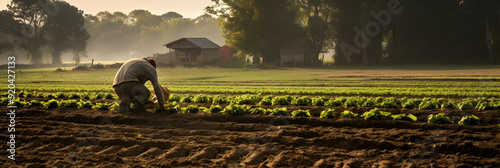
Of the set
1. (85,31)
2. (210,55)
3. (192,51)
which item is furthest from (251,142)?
(85,31)

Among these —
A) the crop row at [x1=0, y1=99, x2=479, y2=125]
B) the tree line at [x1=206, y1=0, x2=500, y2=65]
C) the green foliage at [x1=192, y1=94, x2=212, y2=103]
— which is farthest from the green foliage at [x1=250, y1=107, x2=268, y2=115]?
the tree line at [x1=206, y1=0, x2=500, y2=65]

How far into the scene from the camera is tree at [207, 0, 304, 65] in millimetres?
59594

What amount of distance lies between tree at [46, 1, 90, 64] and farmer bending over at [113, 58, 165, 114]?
7932 centimetres

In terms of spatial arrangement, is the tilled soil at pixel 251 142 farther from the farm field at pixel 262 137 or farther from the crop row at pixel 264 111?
the crop row at pixel 264 111

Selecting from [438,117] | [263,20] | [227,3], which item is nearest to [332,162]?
[438,117]

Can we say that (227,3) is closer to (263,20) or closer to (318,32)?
(263,20)

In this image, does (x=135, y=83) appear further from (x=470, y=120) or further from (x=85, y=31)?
(x=85, y=31)

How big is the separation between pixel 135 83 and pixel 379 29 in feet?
168

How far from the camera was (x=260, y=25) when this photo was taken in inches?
2339

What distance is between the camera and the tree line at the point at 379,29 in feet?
174

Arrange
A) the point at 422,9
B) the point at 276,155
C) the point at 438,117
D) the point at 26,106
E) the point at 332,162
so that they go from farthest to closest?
the point at 422,9 < the point at 26,106 < the point at 438,117 < the point at 276,155 < the point at 332,162

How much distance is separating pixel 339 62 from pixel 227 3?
1776 centimetres

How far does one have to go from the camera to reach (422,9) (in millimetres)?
55375

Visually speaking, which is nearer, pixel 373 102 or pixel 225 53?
pixel 373 102
